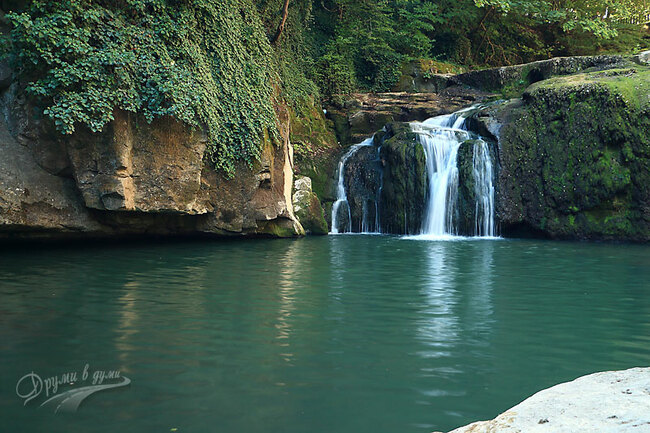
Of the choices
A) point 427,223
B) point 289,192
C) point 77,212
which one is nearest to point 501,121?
point 427,223

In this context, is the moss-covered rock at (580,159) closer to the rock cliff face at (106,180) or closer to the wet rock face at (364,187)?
the wet rock face at (364,187)

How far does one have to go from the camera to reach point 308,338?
14.9 feet

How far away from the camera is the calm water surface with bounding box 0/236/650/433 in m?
3.03

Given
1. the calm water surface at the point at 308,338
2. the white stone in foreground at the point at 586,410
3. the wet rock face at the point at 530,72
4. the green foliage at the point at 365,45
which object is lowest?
the calm water surface at the point at 308,338

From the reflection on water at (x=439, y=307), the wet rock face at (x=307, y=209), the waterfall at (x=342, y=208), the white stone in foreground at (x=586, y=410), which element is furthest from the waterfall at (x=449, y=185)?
the white stone in foreground at (x=586, y=410)

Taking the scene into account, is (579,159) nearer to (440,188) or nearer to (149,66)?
(440,188)

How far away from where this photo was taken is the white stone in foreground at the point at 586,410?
206 cm

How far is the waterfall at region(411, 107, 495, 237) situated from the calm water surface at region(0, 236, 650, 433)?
626 centimetres

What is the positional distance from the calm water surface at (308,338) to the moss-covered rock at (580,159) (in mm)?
5414

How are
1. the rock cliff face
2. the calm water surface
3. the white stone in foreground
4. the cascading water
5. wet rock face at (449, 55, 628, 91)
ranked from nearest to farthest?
the white stone in foreground
the calm water surface
the rock cliff face
the cascading water
wet rock face at (449, 55, 628, 91)

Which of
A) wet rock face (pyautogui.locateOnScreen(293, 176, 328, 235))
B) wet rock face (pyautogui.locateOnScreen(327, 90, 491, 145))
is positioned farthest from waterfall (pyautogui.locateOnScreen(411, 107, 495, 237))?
wet rock face (pyautogui.locateOnScreen(327, 90, 491, 145))

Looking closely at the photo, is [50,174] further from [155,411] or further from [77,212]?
[155,411]

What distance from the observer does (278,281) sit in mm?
7336

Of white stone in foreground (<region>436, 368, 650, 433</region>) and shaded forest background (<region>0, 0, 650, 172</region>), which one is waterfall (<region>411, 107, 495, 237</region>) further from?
white stone in foreground (<region>436, 368, 650, 433</region>)
